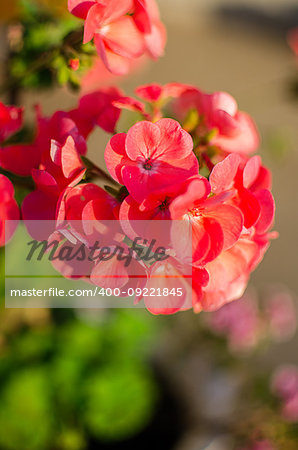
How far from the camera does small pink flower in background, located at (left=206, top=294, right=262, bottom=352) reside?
3.64 ft

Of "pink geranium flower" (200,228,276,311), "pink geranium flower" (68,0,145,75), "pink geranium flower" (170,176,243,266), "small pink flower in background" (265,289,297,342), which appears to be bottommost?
"small pink flower in background" (265,289,297,342)

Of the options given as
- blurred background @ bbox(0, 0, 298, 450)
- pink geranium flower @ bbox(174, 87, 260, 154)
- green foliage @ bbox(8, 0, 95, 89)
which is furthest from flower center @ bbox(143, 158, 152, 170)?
blurred background @ bbox(0, 0, 298, 450)

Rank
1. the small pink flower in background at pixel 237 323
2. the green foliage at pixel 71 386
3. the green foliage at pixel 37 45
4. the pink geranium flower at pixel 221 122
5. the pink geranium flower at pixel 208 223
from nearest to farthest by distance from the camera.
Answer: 1. the pink geranium flower at pixel 208 223
2. the pink geranium flower at pixel 221 122
3. the green foliage at pixel 37 45
4. the green foliage at pixel 71 386
5. the small pink flower in background at pixel 237 323

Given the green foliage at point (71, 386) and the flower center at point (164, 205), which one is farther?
the green foliage at point (71, 386)

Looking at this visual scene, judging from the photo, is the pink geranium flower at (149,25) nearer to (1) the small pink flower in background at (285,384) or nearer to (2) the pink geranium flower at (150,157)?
(2) the pink geranium flower at (150,157)

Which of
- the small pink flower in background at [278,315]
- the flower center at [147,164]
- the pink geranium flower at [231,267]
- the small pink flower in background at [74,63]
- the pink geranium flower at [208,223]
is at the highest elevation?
the small pink flower in background at [74,63]

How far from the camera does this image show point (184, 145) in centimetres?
41

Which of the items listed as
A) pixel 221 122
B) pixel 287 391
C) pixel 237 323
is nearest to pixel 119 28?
pixel 221 122

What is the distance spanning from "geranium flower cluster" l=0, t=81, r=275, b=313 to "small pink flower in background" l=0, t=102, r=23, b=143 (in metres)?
0.03

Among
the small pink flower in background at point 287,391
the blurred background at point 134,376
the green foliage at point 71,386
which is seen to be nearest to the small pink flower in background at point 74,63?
the blurred background at point 134,376

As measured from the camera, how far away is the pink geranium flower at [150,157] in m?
0.40

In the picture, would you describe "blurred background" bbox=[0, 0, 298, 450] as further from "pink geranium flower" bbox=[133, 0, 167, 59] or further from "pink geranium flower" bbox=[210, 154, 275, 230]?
"pink geranium flower" bbox=[210, 154, 275, 230]

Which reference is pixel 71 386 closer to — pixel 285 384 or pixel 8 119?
pixel 285 384

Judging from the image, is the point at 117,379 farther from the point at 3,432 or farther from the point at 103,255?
the point at 103,255
